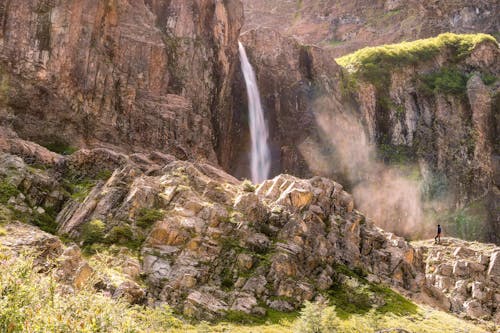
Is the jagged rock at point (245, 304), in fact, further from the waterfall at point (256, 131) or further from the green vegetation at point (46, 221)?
the waterfall at point (256, 131)

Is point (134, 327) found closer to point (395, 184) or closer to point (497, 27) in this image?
point (395, 184)

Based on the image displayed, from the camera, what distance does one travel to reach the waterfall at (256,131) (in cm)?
5806

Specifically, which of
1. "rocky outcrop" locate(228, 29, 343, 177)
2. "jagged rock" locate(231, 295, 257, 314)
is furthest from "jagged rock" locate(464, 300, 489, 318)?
"rocky outcrop" locate(228, 29, 343, 177)

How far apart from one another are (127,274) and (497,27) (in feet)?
308

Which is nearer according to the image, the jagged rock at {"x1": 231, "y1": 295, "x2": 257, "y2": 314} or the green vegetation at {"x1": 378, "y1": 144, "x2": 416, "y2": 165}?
the jagged rock at {"x1": 231, "y1": 295, "x2": 257, "y2": 314}

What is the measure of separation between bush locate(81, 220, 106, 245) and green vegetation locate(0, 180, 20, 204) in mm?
4484

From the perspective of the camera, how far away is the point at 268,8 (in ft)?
437

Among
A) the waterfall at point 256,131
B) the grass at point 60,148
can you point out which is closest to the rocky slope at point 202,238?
the grass at point 60,148

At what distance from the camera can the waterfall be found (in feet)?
190

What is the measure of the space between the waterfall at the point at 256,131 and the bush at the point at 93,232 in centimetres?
2959

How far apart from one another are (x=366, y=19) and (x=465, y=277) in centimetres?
8704

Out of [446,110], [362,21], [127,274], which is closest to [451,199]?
[446,110]

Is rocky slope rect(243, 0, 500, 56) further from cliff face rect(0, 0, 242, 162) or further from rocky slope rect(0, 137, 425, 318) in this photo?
rocky slope rect(0, 137, 425, 318)

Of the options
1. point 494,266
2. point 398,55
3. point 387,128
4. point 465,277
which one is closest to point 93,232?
point 465,277
